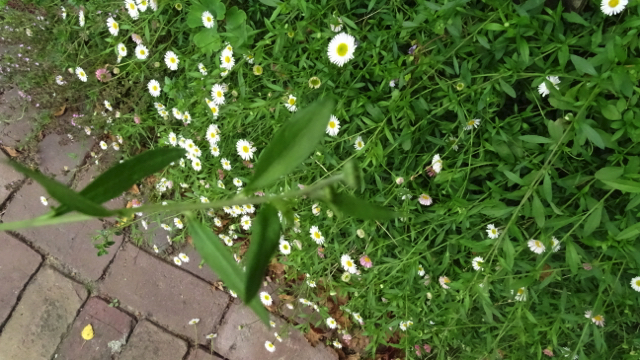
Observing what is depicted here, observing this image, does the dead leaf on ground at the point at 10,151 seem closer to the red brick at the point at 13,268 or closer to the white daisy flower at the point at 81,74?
the red brick at the point at 13,268

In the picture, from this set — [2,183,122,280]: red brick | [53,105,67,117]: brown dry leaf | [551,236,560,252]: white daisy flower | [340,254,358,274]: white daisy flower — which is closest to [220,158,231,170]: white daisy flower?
[340,254,358,274]: white daisy flower

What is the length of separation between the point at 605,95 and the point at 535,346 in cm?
81

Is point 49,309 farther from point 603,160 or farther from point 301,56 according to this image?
point 603,160

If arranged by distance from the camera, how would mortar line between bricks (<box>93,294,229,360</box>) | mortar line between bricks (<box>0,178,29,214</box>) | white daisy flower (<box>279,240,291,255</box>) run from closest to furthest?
1. white daisy flower (<box>279,240,291,255</box>)
2. mortar line between bricks (<box>93,294,229,360</box>)
3. mortar line between bricks (<box>0,178,29,214</box>)

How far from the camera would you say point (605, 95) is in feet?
3.95

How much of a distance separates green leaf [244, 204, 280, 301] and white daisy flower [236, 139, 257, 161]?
1030 millimetres

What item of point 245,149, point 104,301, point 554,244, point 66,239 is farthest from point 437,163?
point 66,239

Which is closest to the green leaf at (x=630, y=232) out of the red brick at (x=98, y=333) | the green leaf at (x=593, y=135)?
the green leaf at (x=593, y=135)

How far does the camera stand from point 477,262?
1.32 metres

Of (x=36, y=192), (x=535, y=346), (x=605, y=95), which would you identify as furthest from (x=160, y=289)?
(x=605, y=95)

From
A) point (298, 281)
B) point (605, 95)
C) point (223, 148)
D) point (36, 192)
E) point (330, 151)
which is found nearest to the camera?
point (605, 95)

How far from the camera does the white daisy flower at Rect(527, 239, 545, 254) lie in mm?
1263

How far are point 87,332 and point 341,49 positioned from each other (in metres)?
1.81

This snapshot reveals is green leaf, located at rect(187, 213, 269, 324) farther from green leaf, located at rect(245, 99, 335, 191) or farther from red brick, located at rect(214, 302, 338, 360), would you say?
red brick, located at rect(214, 302, 338, 360)
